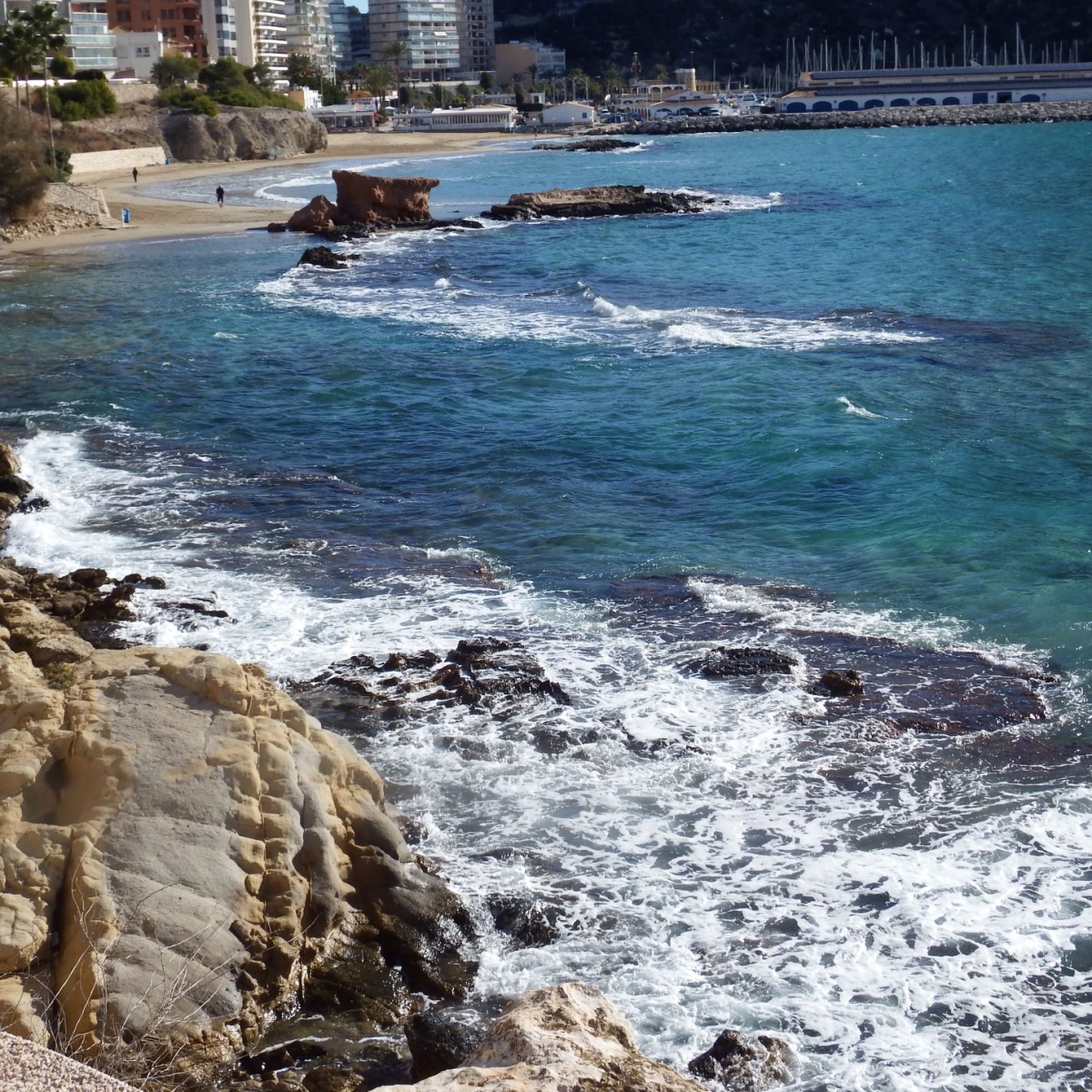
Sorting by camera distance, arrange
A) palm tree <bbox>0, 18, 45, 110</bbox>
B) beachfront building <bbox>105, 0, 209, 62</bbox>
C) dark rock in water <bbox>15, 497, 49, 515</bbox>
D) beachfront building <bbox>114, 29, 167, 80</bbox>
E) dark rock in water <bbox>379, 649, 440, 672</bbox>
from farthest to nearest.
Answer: beachfront building <bbox>105, 0, 209, 62</bbox> < beachfront building <bbox>114, 29, 167, 80</bbox> < palm tree <bbox>0, 18, 45, 110</bbox> < dark rock in water <bbox>15, 497, 49, 515</bbox> < dark rock in water <bbox>379, 649, 440, 672</bbox>

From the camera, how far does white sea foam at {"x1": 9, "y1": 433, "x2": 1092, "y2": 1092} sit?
A: 9.61 m

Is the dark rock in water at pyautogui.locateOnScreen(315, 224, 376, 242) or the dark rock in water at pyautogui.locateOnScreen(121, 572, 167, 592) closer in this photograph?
the dark rock in water at pyautogui.locateOnScreen(121, 572, 167, 592)

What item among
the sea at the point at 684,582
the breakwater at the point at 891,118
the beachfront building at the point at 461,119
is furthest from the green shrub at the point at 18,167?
the beachfront building at the point at 461,119

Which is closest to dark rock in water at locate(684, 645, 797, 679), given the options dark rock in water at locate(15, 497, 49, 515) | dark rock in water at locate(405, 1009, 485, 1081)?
dark rock in water at locate(405, 1009, 485, 1081)

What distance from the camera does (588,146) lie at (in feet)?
443

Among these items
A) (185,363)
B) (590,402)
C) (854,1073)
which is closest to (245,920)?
(854,1073)

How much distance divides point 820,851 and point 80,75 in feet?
365

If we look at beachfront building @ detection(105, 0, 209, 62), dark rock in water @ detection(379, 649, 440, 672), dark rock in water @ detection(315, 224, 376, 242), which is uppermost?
beachfront building @ detection(105, 0, 209, 62)

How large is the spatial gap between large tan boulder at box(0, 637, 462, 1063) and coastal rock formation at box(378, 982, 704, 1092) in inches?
90.3

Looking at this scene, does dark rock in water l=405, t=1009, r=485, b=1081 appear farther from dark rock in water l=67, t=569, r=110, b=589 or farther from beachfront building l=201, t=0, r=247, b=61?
beachfront building l=201, t=0, r=247, b=61

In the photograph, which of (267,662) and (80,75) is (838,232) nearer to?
Result: (267,662)

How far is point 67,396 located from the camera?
28672mm

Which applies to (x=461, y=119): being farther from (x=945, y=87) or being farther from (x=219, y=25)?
(x=945, y=87)

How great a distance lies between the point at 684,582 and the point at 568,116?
550 ft
